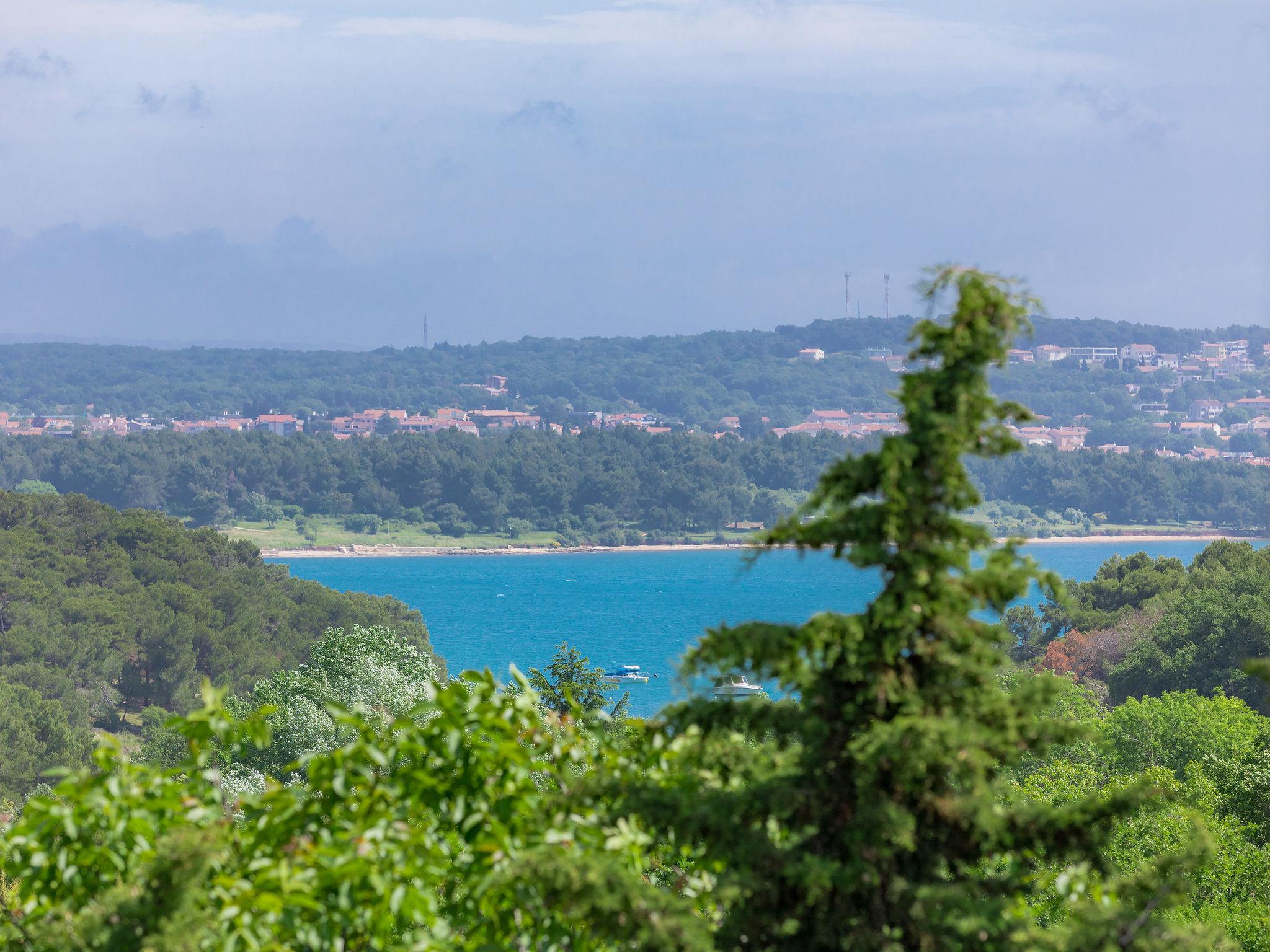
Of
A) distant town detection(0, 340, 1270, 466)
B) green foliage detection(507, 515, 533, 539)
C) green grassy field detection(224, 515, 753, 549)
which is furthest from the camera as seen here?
distant town detection(0, 340, 1270, 466)

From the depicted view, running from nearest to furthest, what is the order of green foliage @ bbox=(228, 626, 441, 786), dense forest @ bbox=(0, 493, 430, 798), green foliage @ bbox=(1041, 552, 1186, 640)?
green foliage @ bbox=(228, 626, 441, 786) < green foliage @ bbox=(1041, 552, 1186, 640) < dense forest @ bbox=(0, 493, 430, 798)

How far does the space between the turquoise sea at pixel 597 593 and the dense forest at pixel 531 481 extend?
246 inches

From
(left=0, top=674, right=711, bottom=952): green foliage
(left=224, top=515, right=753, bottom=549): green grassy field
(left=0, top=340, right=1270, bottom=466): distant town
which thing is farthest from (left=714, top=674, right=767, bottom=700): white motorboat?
(left=0, top=340, right=1270, bottom=466): distant town

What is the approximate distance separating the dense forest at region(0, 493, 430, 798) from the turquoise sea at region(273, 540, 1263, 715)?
51.5ft

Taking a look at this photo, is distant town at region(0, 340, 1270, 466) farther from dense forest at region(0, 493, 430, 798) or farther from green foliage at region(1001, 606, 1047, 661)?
green foliage at region(1001, 606, 1047, 661)

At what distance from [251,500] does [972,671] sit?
131 m

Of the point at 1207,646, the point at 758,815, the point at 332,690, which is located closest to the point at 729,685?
the point at 758,815

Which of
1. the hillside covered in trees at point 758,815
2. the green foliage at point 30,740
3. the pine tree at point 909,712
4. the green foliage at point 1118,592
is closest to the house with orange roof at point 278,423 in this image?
the green foliage at point 30,740

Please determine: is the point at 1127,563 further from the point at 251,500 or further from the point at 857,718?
the point at 251,500

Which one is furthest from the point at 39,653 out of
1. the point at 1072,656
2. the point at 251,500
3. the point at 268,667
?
the point at 251,500

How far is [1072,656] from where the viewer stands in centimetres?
4531

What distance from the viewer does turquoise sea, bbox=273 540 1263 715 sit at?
86.7m

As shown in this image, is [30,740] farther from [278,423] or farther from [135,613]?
[278,423]

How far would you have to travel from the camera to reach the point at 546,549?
13325 cm
